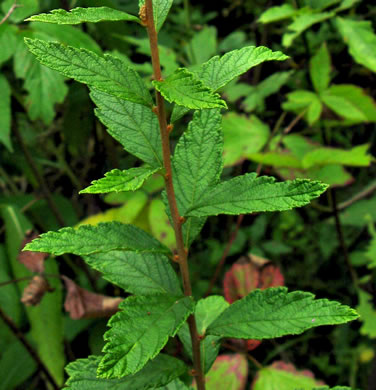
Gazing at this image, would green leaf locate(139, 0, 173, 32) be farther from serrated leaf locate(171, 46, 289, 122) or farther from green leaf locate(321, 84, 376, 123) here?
green leaf locate(321, 84, 376, 123)

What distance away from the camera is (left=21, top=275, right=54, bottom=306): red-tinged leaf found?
105 cm

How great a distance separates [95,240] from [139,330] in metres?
0.10

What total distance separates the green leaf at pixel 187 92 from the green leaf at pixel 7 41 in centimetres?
81

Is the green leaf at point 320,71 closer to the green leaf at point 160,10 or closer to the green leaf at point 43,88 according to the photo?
the green leaf at point 43,88

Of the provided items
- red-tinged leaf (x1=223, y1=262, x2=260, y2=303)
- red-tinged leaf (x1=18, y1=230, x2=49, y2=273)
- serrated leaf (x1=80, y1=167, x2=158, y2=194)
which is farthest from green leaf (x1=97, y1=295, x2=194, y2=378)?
red-tinged leaf (x1=18, y1=230, x2=49, y2=273)

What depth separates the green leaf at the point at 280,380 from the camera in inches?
39.4

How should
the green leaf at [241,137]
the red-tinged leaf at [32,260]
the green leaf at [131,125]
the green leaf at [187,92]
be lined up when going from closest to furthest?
the green leaf at [187,92] → the green leaf at [131,125] → the red-tinged leaf at [32,260] → the green leaf at [241,137]

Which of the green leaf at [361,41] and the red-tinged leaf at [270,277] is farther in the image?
the green leaf at [361,41]

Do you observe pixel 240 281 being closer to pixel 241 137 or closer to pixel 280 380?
pixel 280 380

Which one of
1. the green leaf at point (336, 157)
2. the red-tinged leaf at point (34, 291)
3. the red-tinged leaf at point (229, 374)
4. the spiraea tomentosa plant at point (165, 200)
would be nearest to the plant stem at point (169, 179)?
the spiraea tomentosa plant at point (165, 200)

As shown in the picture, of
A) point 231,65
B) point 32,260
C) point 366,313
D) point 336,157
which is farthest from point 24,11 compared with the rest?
point 366,313

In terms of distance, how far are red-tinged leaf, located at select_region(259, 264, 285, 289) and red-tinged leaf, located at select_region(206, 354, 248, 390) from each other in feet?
0.48

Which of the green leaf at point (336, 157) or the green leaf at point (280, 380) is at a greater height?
the green leaf at point (336, 157)

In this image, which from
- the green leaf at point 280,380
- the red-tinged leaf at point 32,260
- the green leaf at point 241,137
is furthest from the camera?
the green leaf at point 241,137
